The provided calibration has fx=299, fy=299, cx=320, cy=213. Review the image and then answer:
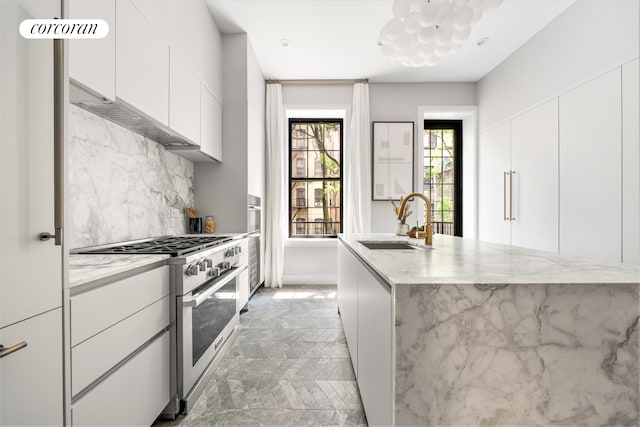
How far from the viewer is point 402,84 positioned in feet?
14.8

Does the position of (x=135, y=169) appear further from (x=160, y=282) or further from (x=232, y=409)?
(x=232, y=409)

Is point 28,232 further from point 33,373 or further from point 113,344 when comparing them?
point 113,344

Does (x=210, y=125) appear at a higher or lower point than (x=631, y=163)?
higher

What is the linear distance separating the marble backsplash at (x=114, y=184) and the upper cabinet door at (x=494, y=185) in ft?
12.7

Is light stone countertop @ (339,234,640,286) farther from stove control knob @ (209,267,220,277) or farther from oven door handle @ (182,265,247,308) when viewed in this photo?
stove control knob @ (209,267,220,277)

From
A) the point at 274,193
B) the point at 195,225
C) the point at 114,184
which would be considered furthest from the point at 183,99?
the point at 274,193

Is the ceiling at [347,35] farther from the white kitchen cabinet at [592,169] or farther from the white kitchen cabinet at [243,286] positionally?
the white kitchen cabinet at [243,286]

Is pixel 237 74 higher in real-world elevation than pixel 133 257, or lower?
higher

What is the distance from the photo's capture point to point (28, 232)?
0.77 metres

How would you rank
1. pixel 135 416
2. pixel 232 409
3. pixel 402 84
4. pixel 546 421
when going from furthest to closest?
1. pixel 402 84
2. pixel 232 409
3. pixel 135 416
4. pixel 546 421

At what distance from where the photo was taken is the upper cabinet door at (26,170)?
2.34 ft

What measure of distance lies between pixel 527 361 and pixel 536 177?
307 centimetres

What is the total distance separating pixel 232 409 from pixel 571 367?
A: 1525mm

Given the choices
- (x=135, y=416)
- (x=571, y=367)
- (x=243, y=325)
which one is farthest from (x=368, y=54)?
(x=135, y=416)
